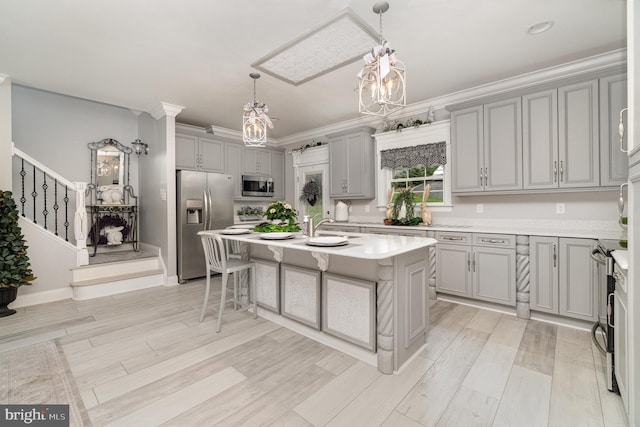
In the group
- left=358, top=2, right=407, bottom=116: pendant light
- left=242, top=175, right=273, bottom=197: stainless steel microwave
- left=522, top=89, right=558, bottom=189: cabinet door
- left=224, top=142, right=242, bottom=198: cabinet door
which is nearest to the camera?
left=358, top=2, right=407, bottom=116: pendant light

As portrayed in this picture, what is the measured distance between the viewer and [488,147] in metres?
3.36

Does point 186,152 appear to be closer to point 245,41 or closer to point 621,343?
point 245,41

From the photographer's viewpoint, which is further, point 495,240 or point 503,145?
point 503,145

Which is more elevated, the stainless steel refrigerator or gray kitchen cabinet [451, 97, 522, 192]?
gray kitchen cabinet [451, 97, 522, 192]

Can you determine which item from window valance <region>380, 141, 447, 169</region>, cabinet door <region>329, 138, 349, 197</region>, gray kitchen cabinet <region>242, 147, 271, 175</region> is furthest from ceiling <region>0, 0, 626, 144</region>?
gray kitchen cabinet <region>242, 147, 271, 175</region>

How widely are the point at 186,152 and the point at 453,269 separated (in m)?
4.34

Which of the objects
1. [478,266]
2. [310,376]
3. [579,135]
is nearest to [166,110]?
[310,376]

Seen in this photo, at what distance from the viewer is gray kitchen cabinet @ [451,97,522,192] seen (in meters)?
3.19

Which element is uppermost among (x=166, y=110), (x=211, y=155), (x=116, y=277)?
(x=166, y=110)

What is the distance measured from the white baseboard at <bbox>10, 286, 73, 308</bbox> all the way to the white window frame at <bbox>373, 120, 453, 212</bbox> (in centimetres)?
454

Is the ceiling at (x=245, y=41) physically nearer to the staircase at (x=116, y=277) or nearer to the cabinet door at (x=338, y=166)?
the cabinet door at (x=338, y=166)

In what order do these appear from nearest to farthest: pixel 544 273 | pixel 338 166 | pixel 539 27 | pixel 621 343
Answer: pixel 621 343, pixel 539 27, pixel 544 273, pixel 338 166

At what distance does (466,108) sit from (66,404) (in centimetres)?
449

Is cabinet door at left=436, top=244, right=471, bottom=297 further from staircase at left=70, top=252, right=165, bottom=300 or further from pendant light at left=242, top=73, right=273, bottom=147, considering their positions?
staircase at left=70, top=252, right=165, bottom=300
